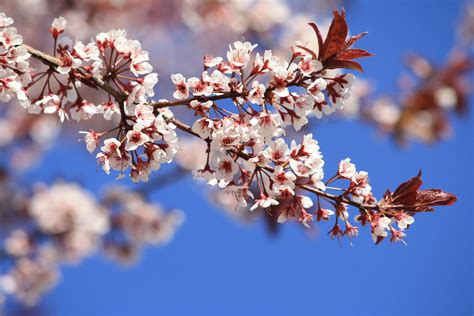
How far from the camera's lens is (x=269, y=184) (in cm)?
125

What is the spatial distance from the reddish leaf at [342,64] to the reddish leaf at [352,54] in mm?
12

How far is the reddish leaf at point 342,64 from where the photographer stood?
1228 millimetres

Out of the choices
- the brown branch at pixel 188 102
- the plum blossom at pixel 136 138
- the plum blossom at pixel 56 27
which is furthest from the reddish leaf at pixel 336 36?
the plum blossom at pixel 56 27

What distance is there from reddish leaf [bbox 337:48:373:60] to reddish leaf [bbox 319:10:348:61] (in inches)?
0.5

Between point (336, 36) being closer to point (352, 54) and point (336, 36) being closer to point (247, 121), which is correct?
point (352, 54)

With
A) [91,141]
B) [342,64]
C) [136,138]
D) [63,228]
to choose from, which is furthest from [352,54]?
[63,228]

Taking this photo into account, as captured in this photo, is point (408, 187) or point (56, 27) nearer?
point (408, 187)

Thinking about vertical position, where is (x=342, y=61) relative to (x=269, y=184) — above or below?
above

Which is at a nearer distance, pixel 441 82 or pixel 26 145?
pixel 441 82

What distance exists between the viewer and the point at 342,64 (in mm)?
1240

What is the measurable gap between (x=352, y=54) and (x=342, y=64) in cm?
3

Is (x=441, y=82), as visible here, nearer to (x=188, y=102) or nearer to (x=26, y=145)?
(x=188, y=102)

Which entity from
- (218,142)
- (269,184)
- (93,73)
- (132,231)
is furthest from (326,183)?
(132,231)

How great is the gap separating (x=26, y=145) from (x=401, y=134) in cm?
477
